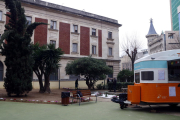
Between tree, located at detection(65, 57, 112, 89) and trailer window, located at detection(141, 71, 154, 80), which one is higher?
tree, located at detection(65, 57, 112, 89)

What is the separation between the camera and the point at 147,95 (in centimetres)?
920

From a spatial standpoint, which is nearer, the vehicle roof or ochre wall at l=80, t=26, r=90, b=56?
the vehicle roof

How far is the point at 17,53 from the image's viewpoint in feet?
49.3

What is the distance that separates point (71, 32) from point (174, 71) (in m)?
24.8

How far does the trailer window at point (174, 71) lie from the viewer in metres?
9.28

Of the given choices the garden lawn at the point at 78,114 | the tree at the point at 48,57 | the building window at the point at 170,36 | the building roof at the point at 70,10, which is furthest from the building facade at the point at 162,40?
the garden lawn at the point at 78,114

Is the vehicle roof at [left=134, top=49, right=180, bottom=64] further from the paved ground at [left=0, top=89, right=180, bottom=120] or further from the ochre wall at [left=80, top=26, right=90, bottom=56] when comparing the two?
the ochre wall at [left=80, top=26, right=90, bottom=56]

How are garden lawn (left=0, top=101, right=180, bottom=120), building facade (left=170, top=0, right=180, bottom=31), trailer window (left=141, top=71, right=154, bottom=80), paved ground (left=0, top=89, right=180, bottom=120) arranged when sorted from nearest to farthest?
garden lawn (left=0, top=101, right=180, bottom=120) < paved ground (left=0, top=89, right=180, bottom=120) < trailer window (left=141, top=71, right=154, bottom=80) < building facade (left=170, top=0, right=180, bottom=31)

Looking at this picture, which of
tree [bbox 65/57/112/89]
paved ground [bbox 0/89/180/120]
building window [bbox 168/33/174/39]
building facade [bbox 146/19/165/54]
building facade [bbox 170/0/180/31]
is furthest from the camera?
building facade [bbox 146/19/165/54]

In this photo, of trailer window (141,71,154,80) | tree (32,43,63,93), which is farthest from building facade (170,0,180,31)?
trailer window (141,71,154,80)

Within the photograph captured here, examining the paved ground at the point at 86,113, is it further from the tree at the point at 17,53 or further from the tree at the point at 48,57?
the tree at the point at 48,57

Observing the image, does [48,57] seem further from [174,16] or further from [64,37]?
[174,16]

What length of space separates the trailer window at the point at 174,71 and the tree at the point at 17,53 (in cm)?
1124

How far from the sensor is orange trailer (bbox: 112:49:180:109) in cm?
912
